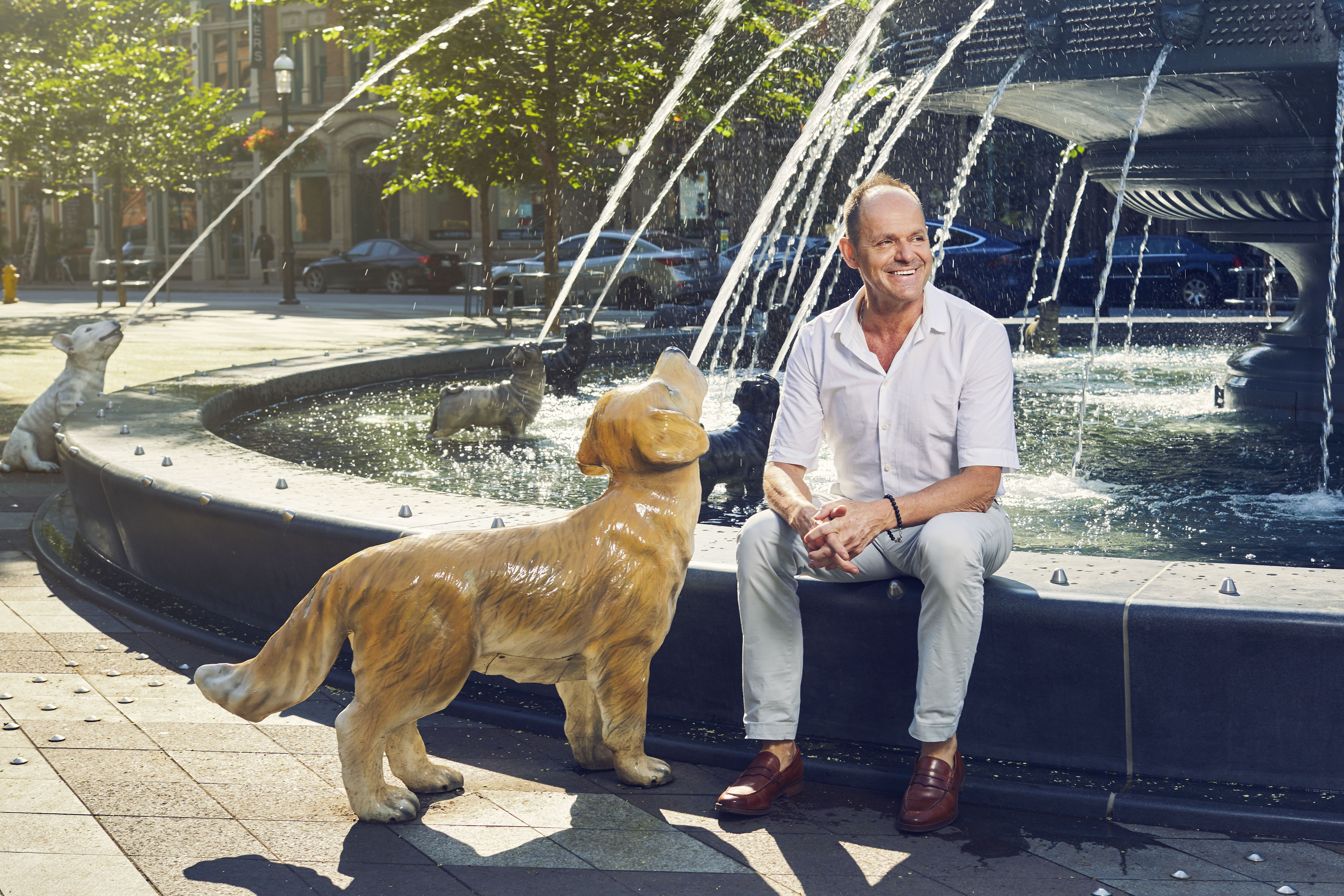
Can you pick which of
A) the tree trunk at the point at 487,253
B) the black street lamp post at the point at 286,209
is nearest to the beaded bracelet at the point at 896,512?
the tree trunk at the point at 487,253

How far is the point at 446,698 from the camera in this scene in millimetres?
2998

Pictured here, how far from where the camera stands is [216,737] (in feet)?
12.0

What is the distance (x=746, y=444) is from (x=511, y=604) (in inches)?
114

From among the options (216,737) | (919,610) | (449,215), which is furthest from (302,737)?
(449,215)

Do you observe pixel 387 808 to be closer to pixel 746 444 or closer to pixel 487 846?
pixel 487 846

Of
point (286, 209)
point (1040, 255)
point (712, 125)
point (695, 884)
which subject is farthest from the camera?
point (286, 209)

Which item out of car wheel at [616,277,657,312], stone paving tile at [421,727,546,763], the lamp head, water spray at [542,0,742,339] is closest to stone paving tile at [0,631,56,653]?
stone paving tile at [421,727,546,763]

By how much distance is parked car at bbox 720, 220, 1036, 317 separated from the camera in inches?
737

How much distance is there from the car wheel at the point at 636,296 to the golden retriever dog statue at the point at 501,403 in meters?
15.9

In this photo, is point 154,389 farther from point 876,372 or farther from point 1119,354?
point 1119,354

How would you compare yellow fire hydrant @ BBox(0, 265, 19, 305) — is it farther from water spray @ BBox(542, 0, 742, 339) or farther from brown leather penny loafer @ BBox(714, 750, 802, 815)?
brown leather penny loafer @ BBox(714, 750, 802, 815)

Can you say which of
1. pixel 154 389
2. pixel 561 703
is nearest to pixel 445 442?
pixel 154 389

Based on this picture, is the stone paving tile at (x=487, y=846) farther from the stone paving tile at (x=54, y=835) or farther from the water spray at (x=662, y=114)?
the water spray at (x=662, y=114)

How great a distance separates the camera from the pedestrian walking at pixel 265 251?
39.1m
